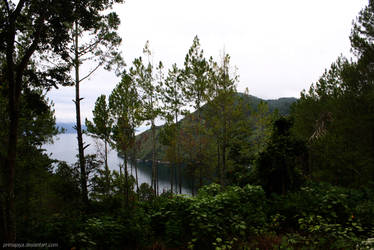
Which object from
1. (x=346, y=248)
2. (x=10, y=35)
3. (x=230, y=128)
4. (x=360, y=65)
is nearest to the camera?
(x=346, y=248)

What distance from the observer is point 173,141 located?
61.5ft

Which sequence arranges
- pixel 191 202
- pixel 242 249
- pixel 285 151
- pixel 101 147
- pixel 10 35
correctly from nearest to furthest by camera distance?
pixel 242 249
pixel 10 35
pixel 191 202
pixel 285 151
pixel 101 147

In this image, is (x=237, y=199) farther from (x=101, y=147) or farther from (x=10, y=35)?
(x=101, y=147)

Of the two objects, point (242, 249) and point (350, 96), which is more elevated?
point (350, 96)

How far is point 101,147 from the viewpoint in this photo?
1742 cm

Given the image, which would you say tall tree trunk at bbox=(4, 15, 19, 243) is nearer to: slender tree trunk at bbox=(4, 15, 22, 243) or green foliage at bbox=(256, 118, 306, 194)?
slender tree trunk at bbox=(4, 15, 22, 243)

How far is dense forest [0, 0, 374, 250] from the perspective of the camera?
403 cm

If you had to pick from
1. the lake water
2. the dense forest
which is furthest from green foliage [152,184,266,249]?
the lake water

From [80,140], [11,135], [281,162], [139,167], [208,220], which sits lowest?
[139,167]

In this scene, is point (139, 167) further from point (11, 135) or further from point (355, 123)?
point (11, 135)

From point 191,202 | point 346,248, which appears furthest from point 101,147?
point 346,248

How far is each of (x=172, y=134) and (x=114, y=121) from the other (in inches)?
245

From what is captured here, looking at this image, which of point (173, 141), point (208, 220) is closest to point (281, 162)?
point (208, 220)

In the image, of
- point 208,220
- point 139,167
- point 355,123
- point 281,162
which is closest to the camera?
point 208,220
